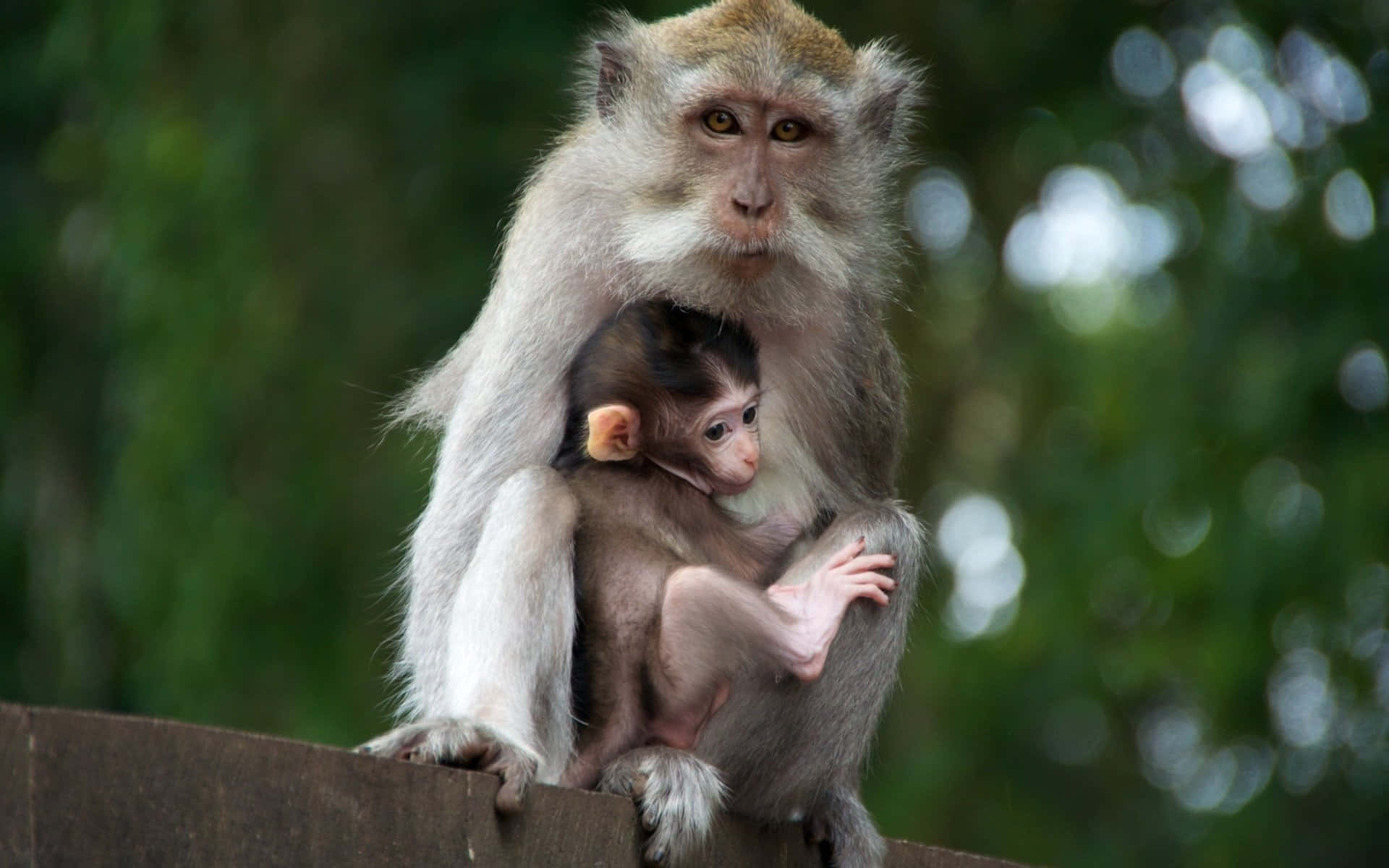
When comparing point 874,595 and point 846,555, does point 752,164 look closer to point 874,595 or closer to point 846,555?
point 846,555

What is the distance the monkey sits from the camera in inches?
201

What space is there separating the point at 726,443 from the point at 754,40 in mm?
1444

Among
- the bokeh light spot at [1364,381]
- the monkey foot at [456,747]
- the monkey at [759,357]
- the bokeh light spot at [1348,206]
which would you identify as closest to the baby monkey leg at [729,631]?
the monkey at [759,357]

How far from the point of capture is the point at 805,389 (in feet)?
19.7

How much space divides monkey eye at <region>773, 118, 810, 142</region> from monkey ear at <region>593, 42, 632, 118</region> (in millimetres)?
673

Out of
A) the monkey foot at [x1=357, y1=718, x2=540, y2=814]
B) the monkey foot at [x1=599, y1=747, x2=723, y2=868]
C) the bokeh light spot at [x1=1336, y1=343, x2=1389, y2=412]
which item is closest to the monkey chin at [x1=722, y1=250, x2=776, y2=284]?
the monkey foot at [x1=599, y1=747, x2=723, y2=868]

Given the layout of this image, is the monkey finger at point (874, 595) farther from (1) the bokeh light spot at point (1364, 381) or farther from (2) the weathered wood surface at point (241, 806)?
(1) the bokeh light spot at point (1364, 381)

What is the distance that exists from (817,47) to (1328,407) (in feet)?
20.0

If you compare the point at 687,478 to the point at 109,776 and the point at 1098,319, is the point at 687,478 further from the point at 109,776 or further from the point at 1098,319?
the point at 1098,319

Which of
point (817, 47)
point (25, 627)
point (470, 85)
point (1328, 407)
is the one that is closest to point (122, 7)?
point (470, 85)

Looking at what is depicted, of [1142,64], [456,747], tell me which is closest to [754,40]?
[456,747]

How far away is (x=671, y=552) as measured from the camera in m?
5.44

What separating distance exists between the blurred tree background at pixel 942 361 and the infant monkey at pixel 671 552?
17.3 ft

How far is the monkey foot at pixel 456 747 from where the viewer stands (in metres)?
4.54
